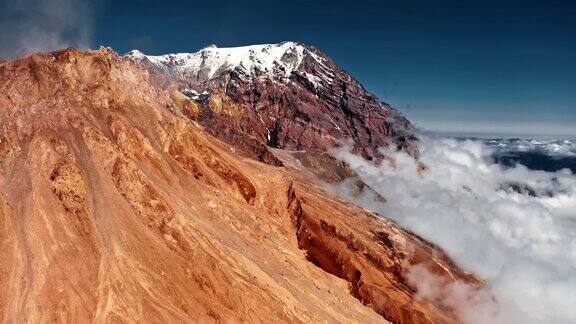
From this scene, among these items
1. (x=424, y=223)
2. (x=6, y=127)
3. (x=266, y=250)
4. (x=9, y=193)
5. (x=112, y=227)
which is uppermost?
(x=6, y=127)

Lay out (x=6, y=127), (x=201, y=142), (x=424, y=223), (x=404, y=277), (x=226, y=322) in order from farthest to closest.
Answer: (x=424, y=223)
(x=404, y=277)
(x=201, y=142)
(x=6, y=127)
(x=226, y=322)

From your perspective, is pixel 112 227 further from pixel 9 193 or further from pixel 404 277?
pixel 404 277

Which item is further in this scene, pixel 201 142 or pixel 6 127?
pixel 201 142

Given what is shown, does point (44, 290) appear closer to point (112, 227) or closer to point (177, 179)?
point (112, 227)

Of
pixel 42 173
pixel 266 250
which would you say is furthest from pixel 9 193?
pixel 266 250

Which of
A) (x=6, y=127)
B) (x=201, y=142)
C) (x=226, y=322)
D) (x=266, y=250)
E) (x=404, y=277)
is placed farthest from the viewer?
(x=404, y=277)

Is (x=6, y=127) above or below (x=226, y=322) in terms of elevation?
above
